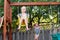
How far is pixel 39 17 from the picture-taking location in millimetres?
3531

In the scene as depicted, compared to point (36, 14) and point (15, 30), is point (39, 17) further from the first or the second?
point (15, 30)

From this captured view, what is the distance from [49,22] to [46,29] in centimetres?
14

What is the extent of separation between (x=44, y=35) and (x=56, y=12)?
1.54ft

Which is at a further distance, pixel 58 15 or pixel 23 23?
pixel 58 15

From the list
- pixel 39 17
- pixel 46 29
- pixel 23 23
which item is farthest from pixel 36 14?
pixel 23 23

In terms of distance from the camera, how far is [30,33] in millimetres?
3506

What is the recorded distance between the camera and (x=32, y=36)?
3490 mm

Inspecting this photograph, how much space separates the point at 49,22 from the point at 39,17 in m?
0.20

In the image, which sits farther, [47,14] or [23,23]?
[47,14]

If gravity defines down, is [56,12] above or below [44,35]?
above

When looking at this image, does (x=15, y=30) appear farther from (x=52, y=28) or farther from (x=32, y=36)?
(x=52, y=28)

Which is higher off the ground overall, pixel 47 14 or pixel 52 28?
pixel 47 14

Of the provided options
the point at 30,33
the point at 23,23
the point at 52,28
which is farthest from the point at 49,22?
the point at 23,23

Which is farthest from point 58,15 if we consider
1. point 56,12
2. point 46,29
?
point 46,29
